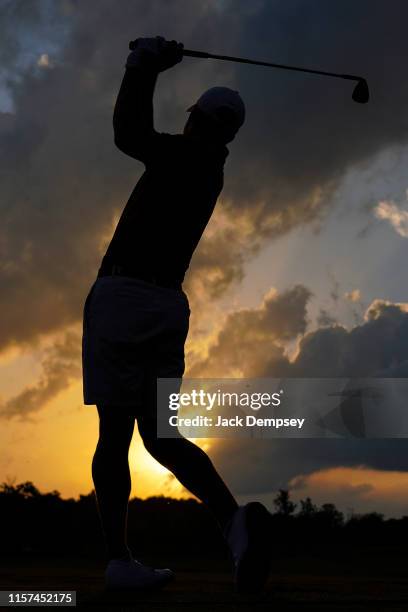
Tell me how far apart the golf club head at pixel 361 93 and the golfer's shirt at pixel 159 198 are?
2478 mm

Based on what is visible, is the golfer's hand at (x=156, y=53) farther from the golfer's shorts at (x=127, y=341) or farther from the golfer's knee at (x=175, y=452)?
the golfer's knee at (x=175, y=452)

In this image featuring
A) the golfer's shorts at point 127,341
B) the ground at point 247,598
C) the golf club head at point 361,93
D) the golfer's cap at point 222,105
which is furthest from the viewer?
the golf club head at point 361,93

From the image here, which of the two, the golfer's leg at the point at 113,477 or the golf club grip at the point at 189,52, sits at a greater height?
the golf club grip at the point at 189,52

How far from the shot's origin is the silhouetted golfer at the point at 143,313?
3.32m

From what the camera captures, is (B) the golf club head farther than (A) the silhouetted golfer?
Yes

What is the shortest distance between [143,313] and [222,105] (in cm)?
104

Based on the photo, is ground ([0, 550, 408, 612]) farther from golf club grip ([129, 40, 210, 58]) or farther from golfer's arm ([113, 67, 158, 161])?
golf club grip ([129, 40, 210, 58])

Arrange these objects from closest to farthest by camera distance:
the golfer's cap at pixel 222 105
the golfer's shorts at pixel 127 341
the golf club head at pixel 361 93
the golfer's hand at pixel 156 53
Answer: the golfer's shorts at pixel 127 341, the golfer's hand at pixel 156 53, the golfer's cap at pixel 222 105, the golf club head at pixel 361 93

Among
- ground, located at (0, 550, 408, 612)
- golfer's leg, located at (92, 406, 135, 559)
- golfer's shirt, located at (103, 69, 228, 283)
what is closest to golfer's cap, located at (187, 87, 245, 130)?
golfer's shirt, located at (103, 69, 228, 283)

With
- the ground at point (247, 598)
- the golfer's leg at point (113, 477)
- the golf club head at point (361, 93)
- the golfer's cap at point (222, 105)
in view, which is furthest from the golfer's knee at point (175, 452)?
the golf club head at point (361, 93)

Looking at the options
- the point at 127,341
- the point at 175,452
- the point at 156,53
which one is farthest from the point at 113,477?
the point at 156,53

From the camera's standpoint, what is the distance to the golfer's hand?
11.2ft

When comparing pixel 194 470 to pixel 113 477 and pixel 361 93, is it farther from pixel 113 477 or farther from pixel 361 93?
Result: pixel 361 93

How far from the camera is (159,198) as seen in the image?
11.5ft
